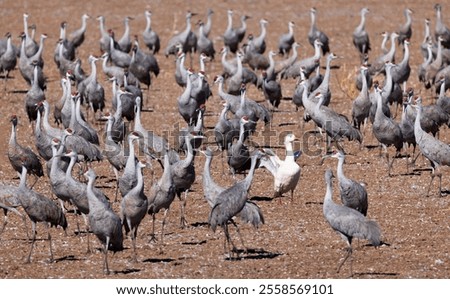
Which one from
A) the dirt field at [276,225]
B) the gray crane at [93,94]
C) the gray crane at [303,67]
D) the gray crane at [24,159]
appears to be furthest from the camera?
the gray crane at [303,67]

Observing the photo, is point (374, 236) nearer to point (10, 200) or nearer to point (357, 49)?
point (10, 200)

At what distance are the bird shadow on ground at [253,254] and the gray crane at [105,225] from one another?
4.56ft

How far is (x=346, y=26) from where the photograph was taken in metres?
31.5

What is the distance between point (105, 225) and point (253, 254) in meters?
1.96

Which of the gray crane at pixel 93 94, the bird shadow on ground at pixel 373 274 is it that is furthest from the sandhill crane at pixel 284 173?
the gray crane at pixel 93 94

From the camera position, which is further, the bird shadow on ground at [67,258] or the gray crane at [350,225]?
the bird shadow on ground at [67,258]

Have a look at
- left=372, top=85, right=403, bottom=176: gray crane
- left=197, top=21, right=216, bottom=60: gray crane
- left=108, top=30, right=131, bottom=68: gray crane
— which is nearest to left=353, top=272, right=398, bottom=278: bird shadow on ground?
left=372, top=85, right=403, bottom=176: gray crane

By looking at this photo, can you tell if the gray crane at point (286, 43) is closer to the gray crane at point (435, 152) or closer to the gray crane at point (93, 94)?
the gray crane at point (93, 94)

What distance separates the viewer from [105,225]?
39.9ft

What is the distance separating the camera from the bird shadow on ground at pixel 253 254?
13.1 m

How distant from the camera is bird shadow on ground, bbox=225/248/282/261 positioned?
43.0 ft

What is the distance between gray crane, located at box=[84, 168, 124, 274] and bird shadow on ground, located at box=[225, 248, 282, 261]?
1.39 meters
